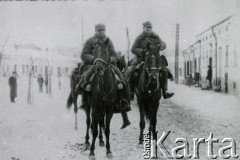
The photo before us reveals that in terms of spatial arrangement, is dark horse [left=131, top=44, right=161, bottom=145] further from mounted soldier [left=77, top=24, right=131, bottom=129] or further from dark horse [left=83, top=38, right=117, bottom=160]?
dark horse [left=83, top=38, right=117, bottom=160]

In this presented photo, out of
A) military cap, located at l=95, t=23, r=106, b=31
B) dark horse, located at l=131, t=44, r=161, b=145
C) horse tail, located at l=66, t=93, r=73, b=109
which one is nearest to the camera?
military cap, located at l=95, t=23, r=106, b=31

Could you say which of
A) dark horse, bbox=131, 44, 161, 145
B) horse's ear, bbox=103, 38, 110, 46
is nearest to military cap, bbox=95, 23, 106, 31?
horse's ear, bbox=103, 38, 110, 46

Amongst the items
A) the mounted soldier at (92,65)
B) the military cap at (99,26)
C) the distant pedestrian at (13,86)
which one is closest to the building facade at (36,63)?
the distant pedestrian at (13,86)

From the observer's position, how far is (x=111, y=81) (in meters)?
6.47

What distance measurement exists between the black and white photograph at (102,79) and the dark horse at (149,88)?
0.02 metres

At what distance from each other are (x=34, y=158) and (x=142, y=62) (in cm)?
260

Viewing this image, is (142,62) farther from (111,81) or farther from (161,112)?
(161,112)

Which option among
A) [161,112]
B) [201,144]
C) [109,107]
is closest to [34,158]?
[109,107]

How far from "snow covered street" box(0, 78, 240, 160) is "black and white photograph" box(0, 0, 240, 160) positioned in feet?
0.06

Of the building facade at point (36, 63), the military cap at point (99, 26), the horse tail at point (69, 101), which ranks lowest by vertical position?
the horse tail at point (69, 101)

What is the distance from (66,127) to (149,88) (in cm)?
189

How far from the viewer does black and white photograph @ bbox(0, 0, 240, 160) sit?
6555mm

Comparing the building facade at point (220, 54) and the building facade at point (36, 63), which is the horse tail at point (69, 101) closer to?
the building facade at point (36, 63)

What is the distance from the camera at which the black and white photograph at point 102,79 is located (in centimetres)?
655
